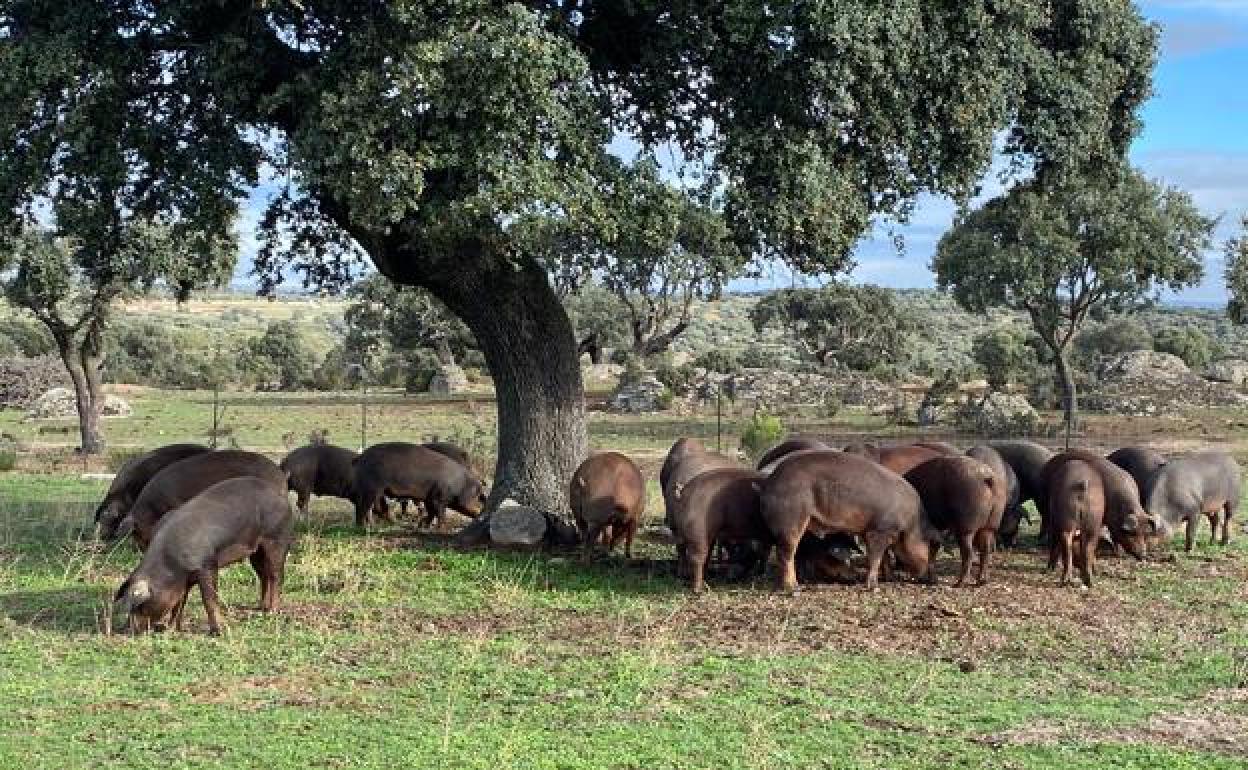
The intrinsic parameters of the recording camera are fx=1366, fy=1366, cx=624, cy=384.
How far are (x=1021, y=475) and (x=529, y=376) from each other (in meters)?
5.82

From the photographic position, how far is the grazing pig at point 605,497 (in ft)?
45.1

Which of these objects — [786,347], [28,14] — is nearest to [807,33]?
[28,14]

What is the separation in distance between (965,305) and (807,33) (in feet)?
91.0

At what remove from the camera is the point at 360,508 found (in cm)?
1620

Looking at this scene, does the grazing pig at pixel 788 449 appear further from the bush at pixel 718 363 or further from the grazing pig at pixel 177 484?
the bush at pixel 718 363

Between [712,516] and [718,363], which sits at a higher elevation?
[718,363]

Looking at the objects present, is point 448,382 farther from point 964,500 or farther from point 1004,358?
point 964,500

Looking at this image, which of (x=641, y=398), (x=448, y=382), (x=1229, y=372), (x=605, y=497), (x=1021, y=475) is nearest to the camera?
(x=605, y=497)

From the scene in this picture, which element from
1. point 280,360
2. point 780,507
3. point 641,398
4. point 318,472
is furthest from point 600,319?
point 780,507

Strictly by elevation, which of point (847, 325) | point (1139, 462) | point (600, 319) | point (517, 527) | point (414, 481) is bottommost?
point (517, 527)

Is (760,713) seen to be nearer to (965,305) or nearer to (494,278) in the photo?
(494,278)

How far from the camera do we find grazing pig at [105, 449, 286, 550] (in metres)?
13.0

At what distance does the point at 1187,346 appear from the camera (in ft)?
200

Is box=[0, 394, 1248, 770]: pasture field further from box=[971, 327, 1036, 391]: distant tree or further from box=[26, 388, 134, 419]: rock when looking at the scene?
box=[971, 327, 1036, 391]: distant tree
